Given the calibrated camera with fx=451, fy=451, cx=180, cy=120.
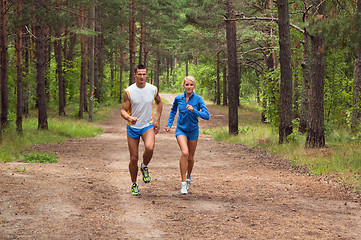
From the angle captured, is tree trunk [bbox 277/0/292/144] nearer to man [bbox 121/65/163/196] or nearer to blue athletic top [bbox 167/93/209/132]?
blue athletic top [bbox 167/93/209/132]

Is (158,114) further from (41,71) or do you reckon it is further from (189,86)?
(41,71)

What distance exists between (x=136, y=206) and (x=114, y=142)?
12.7 m

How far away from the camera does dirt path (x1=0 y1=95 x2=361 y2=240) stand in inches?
228

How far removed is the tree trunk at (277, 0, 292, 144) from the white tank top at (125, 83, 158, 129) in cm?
899

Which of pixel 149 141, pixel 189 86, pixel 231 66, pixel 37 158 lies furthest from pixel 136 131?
pixel 231 66

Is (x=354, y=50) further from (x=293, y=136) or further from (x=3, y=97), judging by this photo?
(x=3, y=97)

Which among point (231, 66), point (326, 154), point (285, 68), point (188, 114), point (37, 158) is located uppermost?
point (231, 66)

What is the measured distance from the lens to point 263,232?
5.82 meters

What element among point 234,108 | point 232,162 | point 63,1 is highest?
point 63,1

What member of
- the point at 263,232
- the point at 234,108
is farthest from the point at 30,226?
the point at 234,108

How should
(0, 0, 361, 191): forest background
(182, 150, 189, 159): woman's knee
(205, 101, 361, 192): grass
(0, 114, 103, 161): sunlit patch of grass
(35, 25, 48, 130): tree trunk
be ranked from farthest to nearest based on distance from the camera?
(35, 25, 48, 130): tree trunk → (0, 114, 103, 161): sunlit patch of grass → (0, 0, 361, 191): forest background → (205, 101, 361, 192): grass → (182, 150, 189, 159): woman's knee

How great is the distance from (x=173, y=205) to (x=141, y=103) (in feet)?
5.79

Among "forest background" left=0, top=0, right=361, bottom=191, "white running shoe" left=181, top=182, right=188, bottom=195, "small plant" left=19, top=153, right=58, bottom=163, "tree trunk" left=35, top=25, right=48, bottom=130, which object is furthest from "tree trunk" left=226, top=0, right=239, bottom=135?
"white running shoe" left=181, top=182, right=188, bottom=195

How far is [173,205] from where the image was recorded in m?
7.30
